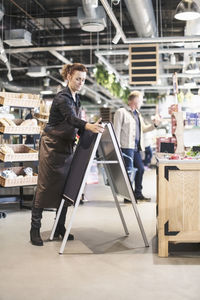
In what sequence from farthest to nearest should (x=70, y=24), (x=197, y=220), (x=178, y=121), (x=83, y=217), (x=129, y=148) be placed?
(x=70, y=24), (x=129, y=148), (x=83, y=217), (x=178, y=121), (x=197, y=220)

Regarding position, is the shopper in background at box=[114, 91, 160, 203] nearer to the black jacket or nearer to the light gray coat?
the light gray coat

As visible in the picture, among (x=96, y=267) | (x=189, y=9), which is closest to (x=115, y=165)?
(x=96, y=267)

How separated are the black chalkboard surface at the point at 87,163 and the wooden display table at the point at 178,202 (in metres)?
0.41

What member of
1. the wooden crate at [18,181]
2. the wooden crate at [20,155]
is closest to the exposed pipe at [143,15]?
the wooden crate at [20,155]

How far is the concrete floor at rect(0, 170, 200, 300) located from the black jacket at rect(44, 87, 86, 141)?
1.08 metres

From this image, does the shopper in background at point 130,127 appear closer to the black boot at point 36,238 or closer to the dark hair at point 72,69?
the dark hair at point 72,69

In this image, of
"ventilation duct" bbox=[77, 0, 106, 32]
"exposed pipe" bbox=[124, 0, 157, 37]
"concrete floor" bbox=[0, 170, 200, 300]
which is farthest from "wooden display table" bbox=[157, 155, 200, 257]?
"ventilation duct" bbox=[77, 0, 106, 32]

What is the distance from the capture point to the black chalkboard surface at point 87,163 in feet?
13.2

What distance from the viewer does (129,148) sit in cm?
693

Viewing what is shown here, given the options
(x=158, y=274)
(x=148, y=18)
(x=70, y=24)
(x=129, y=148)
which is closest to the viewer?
(x=158, y=274)

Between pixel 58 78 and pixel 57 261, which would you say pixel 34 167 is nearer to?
pixel 57 261

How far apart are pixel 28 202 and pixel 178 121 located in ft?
10.6

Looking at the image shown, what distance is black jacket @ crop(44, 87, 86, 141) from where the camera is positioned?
4.13 metres

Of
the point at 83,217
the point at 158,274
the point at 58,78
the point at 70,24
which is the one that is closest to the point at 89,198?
the point at 83,217
